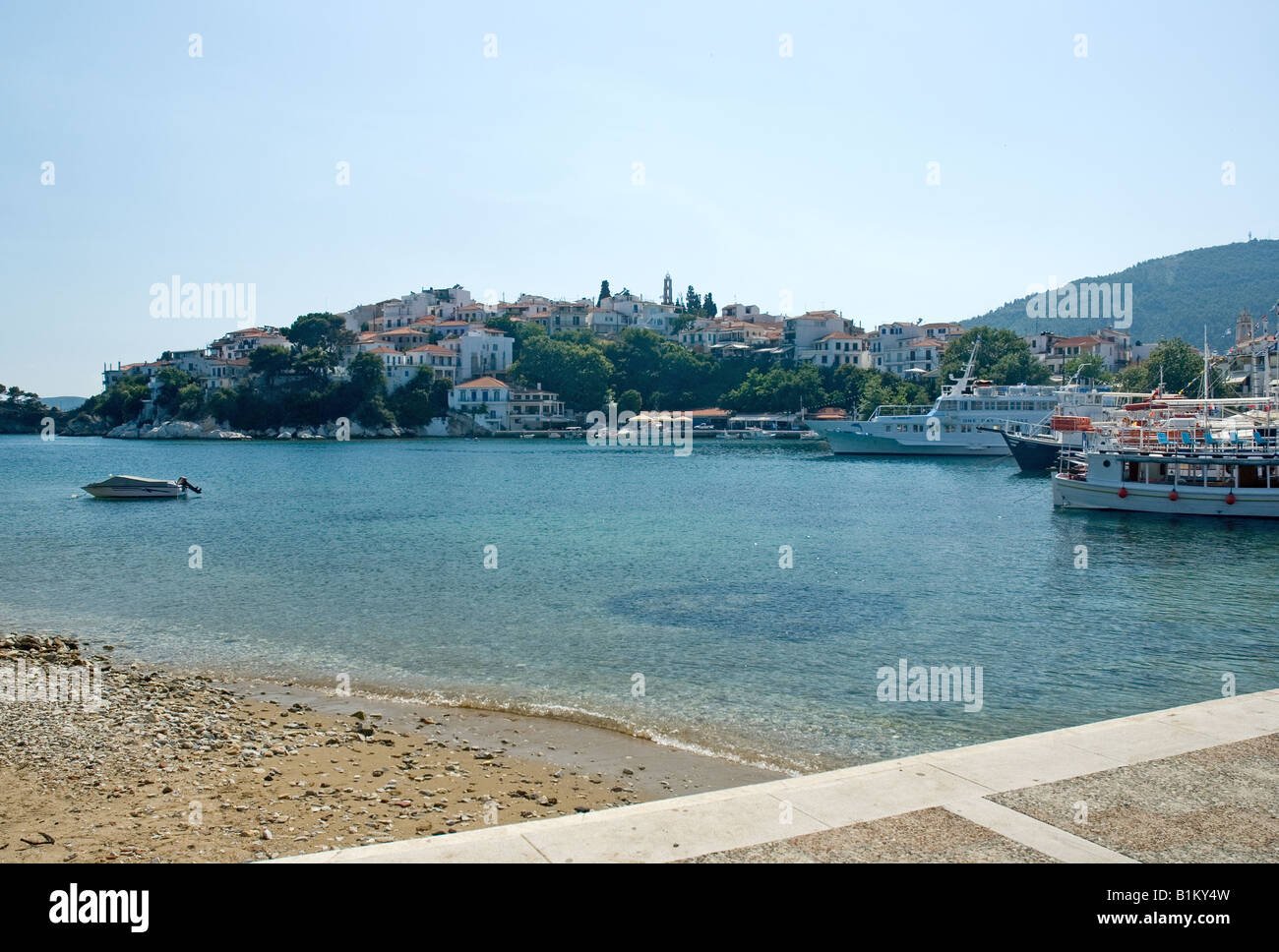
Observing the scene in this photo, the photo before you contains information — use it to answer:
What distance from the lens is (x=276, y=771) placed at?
10.7 metres

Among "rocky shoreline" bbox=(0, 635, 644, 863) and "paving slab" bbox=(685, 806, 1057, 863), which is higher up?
"paving slab" bbox=(685, 806, 1057, 863)

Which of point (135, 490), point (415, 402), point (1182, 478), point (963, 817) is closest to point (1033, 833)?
point (963, 817)

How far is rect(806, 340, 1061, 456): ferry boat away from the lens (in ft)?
280

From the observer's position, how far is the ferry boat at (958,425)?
8544 centimetres

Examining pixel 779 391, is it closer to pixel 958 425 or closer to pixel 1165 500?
pixel 958 425

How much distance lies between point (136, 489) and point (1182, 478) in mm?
48195

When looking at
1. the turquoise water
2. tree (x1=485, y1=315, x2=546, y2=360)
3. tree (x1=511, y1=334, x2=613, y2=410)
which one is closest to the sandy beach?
the turquoise water

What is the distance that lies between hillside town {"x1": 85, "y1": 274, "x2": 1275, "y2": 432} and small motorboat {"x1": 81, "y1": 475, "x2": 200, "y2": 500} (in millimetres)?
87838

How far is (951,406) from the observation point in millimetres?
87625

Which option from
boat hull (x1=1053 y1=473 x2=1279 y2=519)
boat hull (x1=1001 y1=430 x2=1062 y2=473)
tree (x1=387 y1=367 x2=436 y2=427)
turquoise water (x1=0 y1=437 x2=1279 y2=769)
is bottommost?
turquoise water (x1=0 y1=437 x2=1279 y2=769)

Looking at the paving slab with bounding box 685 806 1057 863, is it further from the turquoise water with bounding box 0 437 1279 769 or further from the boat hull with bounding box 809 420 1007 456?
the boat hull with bounding box 809 420 1007 456
